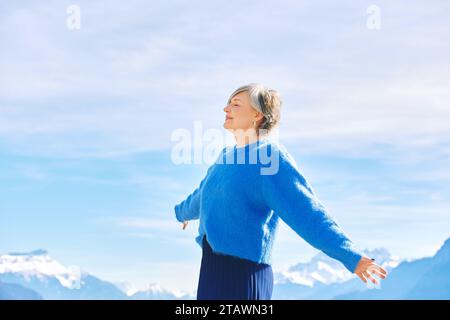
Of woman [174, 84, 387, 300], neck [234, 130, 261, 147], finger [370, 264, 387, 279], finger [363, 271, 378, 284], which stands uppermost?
neck [234, 130, 261, 147]

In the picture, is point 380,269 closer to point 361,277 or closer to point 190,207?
point 361,277

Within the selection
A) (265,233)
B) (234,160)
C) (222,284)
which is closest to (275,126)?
(234,160)

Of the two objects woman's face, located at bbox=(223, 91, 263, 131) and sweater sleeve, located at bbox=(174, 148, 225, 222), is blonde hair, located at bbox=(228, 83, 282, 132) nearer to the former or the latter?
woman's face, located at bbox=(223, 91, 263, 131)

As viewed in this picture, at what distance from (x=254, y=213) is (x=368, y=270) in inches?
19.3

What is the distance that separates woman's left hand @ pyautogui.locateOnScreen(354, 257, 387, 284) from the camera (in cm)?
232

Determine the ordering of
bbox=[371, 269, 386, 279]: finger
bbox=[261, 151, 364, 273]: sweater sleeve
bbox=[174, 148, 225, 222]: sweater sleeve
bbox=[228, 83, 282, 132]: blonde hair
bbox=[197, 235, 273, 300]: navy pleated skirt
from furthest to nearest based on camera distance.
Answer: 1. bbox=[174, 148, 225, 222]: sweater sleeve
2. bbox=[228, 83, 282, 132]: blonde hair
3. bbox=[197, 235, 273, 300]: navy pleated skirt
4. bbox=[261, 151, 364, 273]: sweater sleeve
5. bbox=[371, 269, 386, 279]: finger

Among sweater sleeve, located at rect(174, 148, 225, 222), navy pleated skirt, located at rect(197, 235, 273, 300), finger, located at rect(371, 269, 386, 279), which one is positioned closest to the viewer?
finger, located at rect(371, 269, 386, 279)

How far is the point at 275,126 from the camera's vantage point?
2.70 m

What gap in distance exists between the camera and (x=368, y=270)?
234cm

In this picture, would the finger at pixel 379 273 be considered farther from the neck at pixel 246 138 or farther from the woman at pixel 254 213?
the neck at pixel 246 138

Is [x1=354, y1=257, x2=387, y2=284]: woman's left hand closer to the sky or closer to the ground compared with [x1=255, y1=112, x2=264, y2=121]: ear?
closer to the ground

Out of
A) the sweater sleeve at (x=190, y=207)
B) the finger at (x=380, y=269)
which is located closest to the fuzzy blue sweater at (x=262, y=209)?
the finger at (x=380, y=269)

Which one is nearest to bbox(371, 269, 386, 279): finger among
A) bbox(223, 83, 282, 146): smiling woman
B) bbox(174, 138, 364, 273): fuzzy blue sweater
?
bbox(174, 138, 364, 273): fuzzy blue sweater
